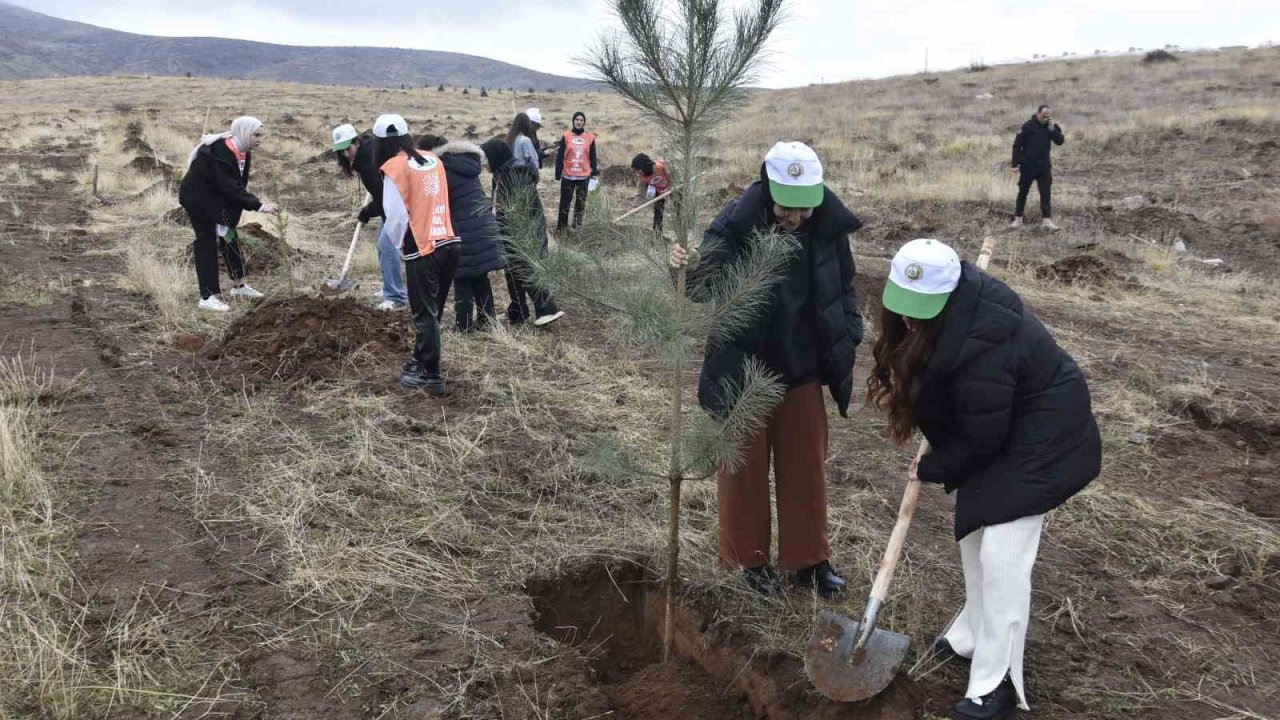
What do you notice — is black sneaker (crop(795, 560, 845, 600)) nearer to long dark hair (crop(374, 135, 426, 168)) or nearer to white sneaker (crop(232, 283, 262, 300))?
long dark hair (crop(374, 135, 426, 168))

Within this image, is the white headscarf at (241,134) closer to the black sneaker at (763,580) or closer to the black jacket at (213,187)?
the black jacket at (213,187)

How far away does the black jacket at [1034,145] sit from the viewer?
1180 centimetres

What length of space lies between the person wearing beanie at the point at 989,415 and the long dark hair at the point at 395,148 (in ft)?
11.9

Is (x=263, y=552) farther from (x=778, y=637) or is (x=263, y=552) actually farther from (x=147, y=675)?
(x=778, y=637)

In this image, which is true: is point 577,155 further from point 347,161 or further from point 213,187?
point 213,187

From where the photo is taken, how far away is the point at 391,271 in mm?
7324

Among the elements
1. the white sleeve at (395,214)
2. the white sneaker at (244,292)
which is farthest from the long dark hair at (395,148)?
the white sneaker at (244,292)

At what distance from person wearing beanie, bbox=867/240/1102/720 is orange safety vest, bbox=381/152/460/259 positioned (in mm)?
3252

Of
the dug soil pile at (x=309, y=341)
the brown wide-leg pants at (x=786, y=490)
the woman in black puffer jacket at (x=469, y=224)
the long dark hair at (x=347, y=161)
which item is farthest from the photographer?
the long dark hair at (x=347, y=161)

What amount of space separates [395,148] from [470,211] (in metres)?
0.78

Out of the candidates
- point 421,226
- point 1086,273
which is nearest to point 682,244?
point 421,226

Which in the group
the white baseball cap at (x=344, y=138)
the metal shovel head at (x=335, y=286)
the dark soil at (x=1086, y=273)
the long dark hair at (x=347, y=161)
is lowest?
the metal shovel head at (x=335, y=286)

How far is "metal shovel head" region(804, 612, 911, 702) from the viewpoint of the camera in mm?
2766

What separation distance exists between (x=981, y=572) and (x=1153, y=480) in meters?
2.52
